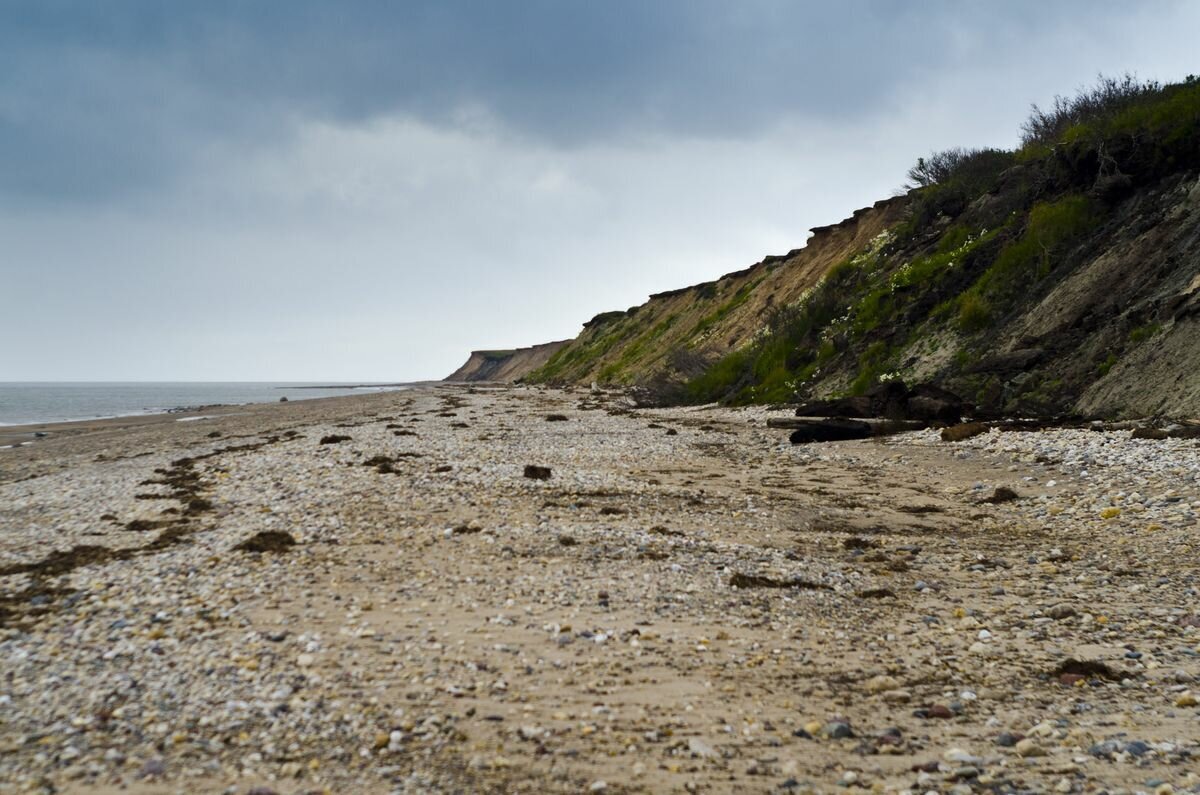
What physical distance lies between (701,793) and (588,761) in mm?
796

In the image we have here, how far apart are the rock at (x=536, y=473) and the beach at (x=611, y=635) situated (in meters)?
0.61

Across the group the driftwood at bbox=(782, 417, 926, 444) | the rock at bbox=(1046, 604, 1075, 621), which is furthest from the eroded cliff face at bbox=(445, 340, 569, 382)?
the rock at bbox=(1046, 604, 1075, 621)

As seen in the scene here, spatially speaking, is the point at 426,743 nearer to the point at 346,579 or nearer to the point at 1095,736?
the point at 346,579

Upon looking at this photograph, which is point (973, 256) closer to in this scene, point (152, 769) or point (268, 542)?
point (268, 542)

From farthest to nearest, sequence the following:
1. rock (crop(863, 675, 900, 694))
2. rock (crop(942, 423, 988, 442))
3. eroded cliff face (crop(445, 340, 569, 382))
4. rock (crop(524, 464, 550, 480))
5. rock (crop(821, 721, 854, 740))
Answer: eroded cliff face (crop(445, 340, 569, 382)), rock (crop(942, 423, 988, 442)), rock (crop(524, 464, 550, 480)), rock (crop(863, 675, 900, 694)), rock (crop(821, 721, 854, 740))

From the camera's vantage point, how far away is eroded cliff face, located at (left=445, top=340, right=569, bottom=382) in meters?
149

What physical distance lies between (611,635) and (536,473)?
8.48 metres

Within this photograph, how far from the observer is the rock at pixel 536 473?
15.0 meters

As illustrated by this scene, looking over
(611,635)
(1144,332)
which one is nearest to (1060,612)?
(611,635)

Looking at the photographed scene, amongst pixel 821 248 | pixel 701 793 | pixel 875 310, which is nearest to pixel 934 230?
pixel 875 310

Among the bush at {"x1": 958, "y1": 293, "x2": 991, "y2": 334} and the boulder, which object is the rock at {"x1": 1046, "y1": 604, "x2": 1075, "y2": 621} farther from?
the bush at {"x1": 958, "y1": 293, "x2": 991, "y2": 334}

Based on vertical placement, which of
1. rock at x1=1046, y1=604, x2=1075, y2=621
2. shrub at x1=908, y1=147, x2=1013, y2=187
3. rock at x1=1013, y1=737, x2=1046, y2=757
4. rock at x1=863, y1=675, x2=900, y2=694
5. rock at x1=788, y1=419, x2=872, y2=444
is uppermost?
shrub at x1=908, y1=147, x2=1013, y2=187

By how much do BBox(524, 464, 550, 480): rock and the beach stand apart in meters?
0.61

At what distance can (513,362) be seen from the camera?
6550 inches
